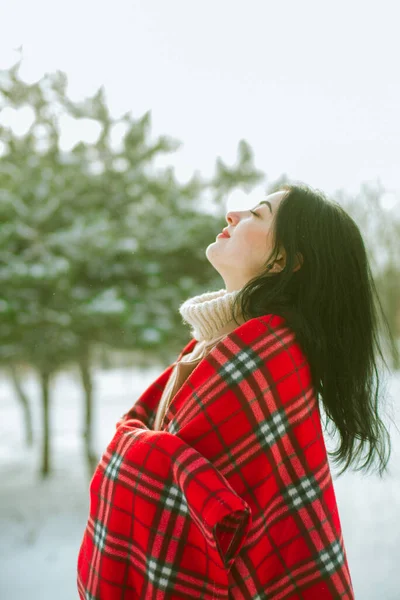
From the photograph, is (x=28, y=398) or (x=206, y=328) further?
(x=28, y=398)

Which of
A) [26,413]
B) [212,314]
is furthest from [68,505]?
[212,314]

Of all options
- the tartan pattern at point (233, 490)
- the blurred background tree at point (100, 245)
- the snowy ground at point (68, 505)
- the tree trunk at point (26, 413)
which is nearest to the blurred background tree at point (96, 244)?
the blurred background tree at point (100, 245)

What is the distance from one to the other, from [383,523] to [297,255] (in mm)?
1585

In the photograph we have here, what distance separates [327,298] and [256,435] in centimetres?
26

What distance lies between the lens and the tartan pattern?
0.67 meters

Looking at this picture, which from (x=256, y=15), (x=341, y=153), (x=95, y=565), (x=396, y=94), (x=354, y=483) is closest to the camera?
(x=95, y=565)

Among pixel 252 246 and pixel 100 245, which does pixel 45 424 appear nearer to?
pixel 100 245

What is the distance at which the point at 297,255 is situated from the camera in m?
0.82

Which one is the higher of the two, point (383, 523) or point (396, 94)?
point (396, 94)

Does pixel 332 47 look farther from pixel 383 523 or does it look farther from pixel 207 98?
pixel 383 523

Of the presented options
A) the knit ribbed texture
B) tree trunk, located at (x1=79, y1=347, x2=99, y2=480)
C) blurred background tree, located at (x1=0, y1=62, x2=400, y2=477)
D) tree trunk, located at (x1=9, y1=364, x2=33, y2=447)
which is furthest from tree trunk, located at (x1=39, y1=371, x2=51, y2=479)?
the knit ribbed texture

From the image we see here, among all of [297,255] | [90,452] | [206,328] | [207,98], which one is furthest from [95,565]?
[90,452]

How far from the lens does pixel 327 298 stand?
808mm

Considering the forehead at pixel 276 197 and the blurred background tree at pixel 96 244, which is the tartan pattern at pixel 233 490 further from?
the blurred background tree at pixel 96 244
